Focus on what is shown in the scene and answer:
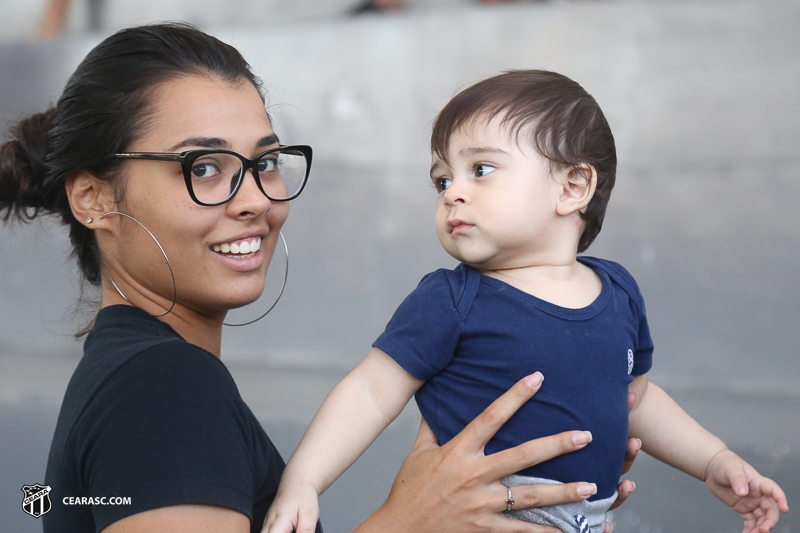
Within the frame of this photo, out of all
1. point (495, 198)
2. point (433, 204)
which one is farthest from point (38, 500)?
point (433, 204)

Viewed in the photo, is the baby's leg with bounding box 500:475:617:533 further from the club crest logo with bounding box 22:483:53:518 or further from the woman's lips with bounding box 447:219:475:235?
the club crest logo with bounding box 22:483:53:518

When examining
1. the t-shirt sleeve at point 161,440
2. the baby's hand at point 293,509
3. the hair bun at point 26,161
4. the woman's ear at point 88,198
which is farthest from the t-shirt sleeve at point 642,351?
the hair bun at point 26,161

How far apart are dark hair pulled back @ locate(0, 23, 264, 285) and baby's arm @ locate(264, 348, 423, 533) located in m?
0.53

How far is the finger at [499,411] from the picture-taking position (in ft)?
4.04

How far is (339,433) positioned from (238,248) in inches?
14.9

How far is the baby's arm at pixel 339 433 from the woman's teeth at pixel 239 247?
29cm

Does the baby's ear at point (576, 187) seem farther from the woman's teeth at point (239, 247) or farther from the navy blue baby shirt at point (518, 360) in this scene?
the woman's teeth at point (239, 247)

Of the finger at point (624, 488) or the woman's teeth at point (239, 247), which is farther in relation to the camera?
the finger at point (624, 488)

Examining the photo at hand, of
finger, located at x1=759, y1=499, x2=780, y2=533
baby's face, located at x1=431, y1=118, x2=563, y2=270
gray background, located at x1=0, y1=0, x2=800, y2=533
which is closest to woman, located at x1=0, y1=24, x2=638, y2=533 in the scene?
baby's face, located at x1=431, y1=118, x2=563, y2=270

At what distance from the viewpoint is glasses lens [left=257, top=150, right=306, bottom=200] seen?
1352 mm

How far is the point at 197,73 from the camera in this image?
4.28 ft

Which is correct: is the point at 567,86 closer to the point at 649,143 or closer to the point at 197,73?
the point at 197,73

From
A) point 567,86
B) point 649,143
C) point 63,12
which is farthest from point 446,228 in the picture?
point 63,12

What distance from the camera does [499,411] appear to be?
123 cm
